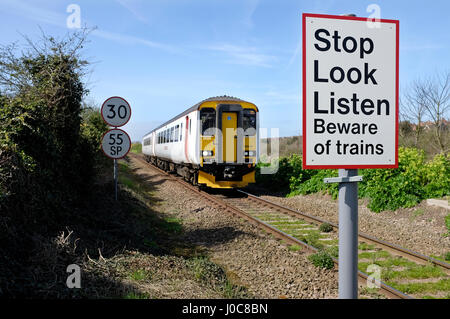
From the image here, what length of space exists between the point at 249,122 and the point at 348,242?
11.2 metres

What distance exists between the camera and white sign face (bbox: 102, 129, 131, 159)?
26.4 ft

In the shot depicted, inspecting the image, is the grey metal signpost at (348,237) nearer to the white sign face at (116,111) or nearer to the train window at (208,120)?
the white sign face at (116,111)

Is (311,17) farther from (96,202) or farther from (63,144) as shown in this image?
(96,202)

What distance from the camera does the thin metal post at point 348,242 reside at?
5.44ft

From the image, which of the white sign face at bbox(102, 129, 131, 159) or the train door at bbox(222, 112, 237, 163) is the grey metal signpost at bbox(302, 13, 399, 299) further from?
the train door at bbox(222, 112, 237, 163)

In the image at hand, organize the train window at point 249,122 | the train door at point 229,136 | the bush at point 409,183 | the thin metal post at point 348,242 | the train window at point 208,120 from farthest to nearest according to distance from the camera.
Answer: the train window at point 249,122
the train door at point 229,136
the train window at point 208,120
the bush at point 409,183
the thin metal post at point 348,242

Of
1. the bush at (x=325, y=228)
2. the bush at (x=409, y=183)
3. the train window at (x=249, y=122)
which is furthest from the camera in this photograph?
the train window at (x=249, y=122)

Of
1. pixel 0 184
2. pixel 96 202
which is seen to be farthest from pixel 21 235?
pixel 96 202

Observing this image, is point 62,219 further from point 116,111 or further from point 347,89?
point 347,89

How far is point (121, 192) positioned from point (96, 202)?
2434mm

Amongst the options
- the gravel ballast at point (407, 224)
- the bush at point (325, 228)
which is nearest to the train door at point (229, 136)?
the gravel ballast at point (407, 224)

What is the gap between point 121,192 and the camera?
34.5ft

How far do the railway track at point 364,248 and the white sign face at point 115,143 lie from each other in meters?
3.54

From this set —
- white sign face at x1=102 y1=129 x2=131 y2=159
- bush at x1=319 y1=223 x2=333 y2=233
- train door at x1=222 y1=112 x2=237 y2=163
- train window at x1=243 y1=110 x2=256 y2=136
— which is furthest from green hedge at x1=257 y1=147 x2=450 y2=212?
white sign face at x1=102 y1=129 x2=131 y2=159
